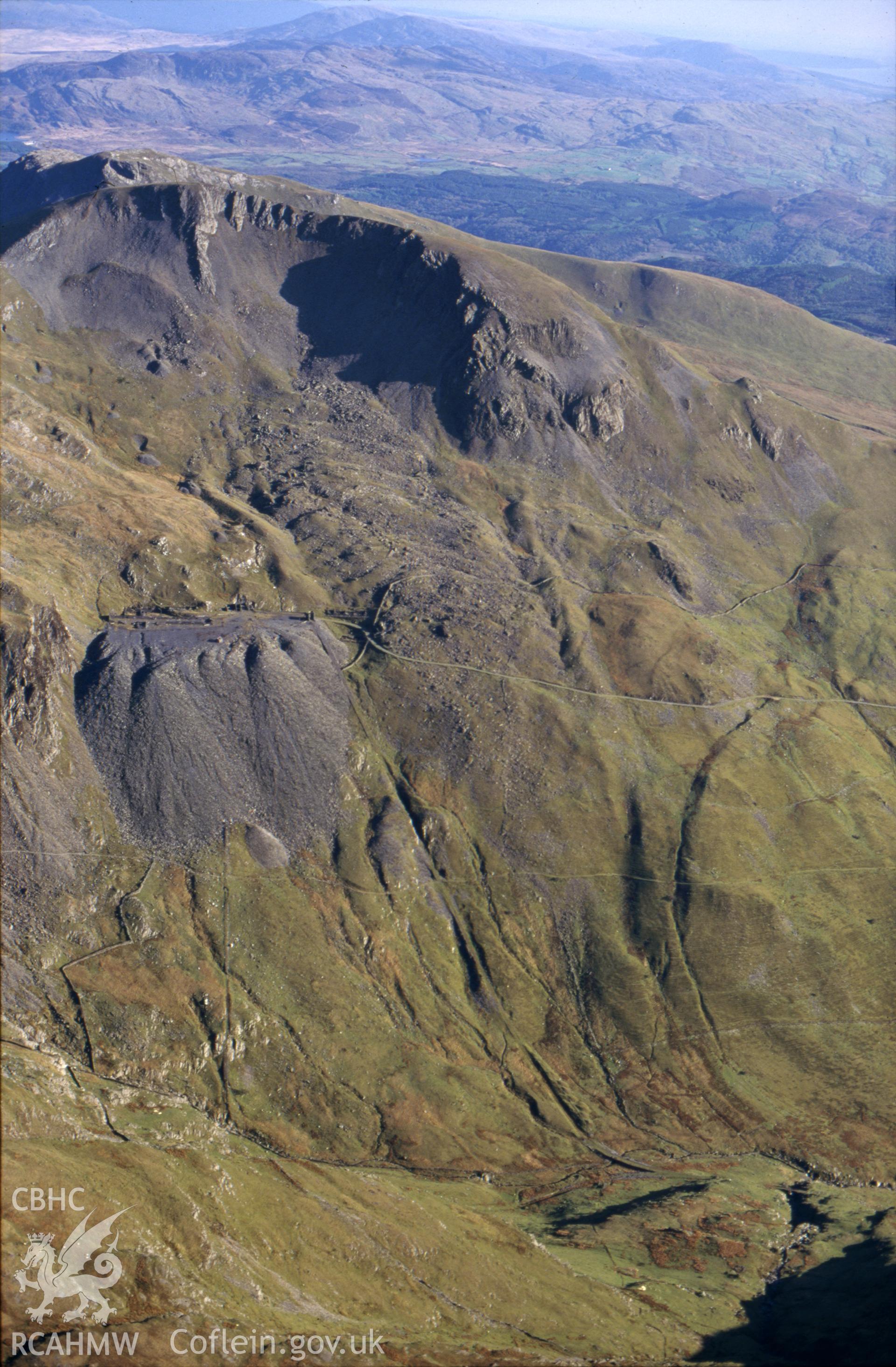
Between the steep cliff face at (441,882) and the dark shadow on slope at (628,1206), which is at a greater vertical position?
the steep cliff face at (441,882)

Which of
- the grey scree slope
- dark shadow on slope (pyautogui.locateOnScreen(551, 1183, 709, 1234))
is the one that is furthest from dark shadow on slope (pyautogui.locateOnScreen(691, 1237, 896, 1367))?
the grey scree slope

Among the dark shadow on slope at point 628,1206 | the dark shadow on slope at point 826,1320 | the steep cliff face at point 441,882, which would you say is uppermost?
the steep cliff face at point 441,882

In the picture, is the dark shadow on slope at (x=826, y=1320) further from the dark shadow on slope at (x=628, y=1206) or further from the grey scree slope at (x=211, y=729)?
the grey scree slope at (x=211, y=729)

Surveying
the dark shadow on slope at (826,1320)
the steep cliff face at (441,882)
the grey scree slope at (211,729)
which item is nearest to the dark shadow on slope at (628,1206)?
the steep cliff face at (441,882)

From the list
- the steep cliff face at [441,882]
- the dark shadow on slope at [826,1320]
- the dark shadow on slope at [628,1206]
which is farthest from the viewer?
the steep cliff face at [441,882]

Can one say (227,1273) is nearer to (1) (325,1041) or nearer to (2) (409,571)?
(1) (325,1041)

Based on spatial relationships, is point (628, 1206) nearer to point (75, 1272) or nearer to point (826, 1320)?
point (826, 1320)

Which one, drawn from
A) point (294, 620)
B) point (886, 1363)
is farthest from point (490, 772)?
point (886, 1363)
